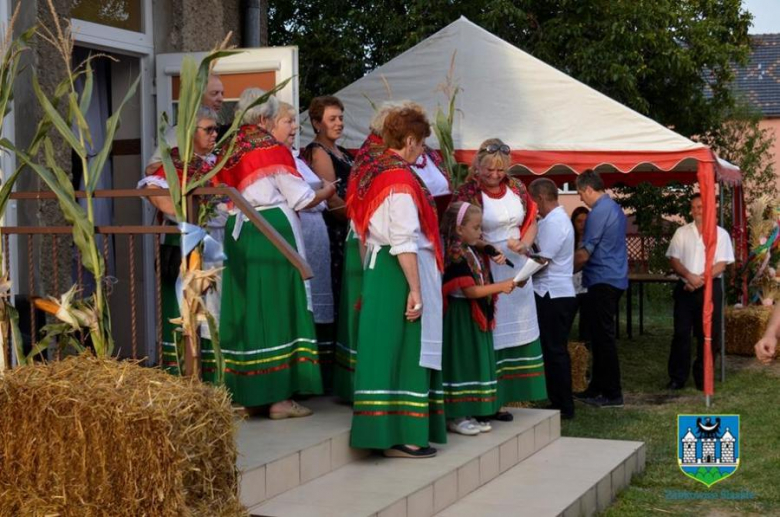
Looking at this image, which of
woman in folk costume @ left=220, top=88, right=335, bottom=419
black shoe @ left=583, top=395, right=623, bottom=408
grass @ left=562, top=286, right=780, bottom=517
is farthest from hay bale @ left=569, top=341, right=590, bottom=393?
woman in folk costume @ left=220, top=88, right=335, bottom=419

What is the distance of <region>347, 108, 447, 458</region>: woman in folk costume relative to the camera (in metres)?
5.56

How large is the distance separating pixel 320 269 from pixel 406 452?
4.15 ft

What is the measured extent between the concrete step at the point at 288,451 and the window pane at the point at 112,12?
3078mm

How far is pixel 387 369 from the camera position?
220 inches

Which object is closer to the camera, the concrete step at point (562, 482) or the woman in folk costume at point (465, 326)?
the concrete step at point (562, 482)

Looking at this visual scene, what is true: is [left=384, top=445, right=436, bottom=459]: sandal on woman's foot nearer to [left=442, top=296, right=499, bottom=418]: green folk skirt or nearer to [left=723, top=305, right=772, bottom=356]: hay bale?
[left=442, top=296, right=499, bottom=418]: green folk skirt

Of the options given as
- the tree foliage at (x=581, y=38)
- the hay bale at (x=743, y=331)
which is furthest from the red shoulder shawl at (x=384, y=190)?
the tree foliage at (x=581, y=38)

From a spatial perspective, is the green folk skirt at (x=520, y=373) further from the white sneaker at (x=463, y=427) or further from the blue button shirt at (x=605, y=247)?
the blue button shirt at (x=605, y=247)

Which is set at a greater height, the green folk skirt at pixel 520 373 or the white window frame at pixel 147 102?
the white window frame at pixel 147 102

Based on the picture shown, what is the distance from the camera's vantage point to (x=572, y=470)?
6387 millimetres

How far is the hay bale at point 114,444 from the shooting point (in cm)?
392

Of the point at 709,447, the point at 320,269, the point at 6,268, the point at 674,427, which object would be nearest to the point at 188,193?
the point at 6,268

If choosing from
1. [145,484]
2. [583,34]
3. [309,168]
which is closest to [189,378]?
[145,484]

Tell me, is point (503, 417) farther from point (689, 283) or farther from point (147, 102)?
point (689, 283)
